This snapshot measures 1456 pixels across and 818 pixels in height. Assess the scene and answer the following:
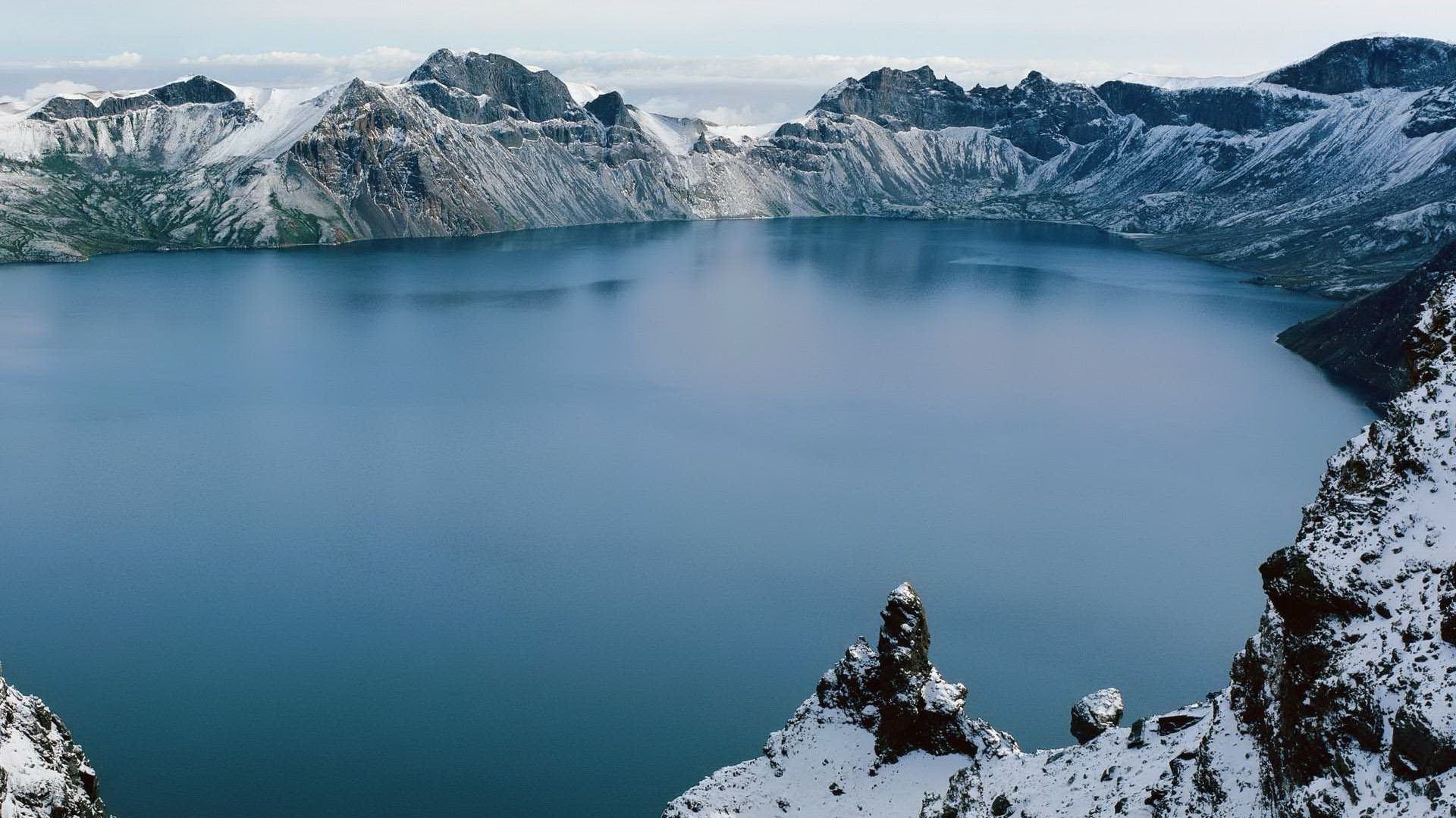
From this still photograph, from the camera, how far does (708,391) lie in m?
147

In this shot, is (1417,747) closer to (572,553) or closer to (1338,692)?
(1338,692)

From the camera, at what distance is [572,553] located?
88.1 metres

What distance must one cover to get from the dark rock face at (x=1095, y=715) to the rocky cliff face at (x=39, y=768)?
40.7 m

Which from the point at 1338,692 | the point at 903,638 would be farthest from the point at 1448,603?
the point at 903,638

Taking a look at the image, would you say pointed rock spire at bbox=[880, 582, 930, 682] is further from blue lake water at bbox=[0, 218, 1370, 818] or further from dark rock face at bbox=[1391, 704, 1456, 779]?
dark rock face at bbox=[1391, 704, 1456, 779]

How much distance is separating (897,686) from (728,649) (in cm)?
2492

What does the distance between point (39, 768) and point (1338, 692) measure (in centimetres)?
4221

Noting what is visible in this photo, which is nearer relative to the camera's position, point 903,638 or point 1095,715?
point 903,638

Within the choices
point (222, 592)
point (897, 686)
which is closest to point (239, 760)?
point (222, 592)

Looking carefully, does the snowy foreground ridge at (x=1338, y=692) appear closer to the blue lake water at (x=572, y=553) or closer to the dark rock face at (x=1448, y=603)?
the dark rock face at (x=1448, y=603)

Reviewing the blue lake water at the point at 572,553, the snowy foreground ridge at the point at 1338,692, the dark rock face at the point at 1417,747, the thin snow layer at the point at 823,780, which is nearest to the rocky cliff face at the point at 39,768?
the blue lake water at the point at 572,553

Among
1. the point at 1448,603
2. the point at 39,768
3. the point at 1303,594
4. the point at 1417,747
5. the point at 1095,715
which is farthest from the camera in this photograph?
the point at 1095,715

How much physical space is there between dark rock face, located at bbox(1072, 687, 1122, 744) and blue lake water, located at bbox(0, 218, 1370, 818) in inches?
453

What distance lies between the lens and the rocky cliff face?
124 ft
